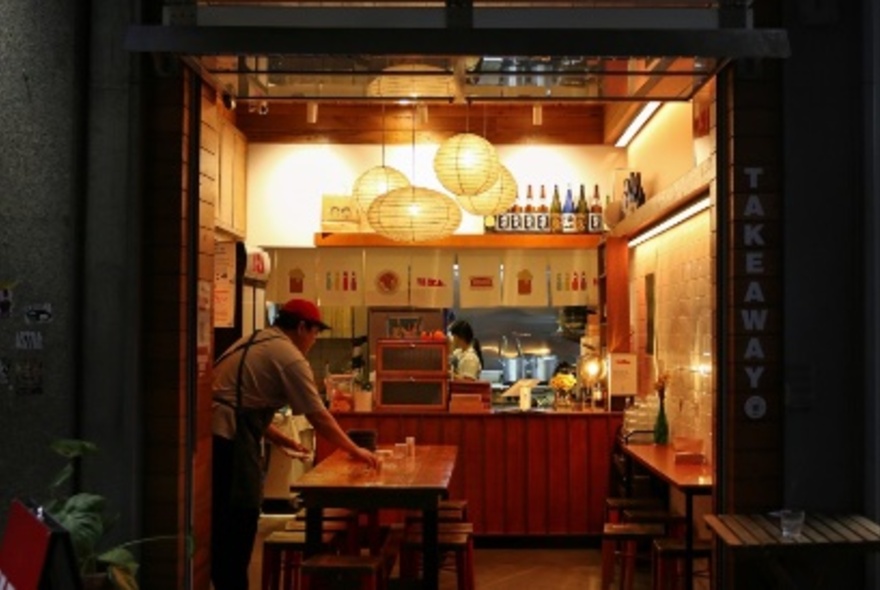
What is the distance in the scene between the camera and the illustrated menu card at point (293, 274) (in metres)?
11.2

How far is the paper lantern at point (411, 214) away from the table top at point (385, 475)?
218 cm

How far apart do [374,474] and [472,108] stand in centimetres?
574

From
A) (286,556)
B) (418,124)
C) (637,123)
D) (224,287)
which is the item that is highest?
(418,124)

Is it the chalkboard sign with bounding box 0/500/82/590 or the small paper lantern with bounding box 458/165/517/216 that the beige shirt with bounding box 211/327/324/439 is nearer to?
the chalkboard sign with bounding box 0/500/82/590

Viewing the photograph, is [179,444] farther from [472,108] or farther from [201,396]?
[472,108]

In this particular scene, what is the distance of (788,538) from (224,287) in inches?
177

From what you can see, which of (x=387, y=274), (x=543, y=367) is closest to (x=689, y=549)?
(x=387, y=274)

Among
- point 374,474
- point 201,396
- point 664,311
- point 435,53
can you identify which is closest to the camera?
point 435,53

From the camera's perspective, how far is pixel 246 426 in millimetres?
6191

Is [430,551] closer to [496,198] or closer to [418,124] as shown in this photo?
[496,198]

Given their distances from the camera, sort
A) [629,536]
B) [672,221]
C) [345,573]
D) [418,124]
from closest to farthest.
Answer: [345,573] < [629,536] < [672,221] < [418,124]

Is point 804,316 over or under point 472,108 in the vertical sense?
under

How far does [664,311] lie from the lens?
8633 millimetres

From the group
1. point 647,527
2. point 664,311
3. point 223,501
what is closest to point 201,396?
point 223,501
